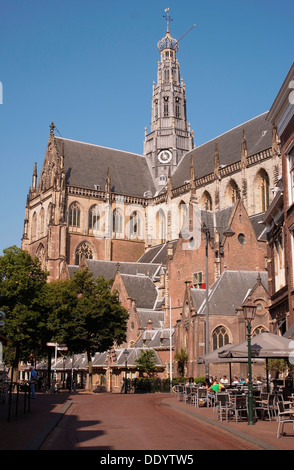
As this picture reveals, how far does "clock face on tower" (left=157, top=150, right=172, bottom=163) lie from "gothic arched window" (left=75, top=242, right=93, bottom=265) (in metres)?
18.4

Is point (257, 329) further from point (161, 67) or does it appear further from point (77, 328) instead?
point (161, 67)

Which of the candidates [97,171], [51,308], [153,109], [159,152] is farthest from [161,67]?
[51,308]

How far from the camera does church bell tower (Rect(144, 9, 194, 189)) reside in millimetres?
82812

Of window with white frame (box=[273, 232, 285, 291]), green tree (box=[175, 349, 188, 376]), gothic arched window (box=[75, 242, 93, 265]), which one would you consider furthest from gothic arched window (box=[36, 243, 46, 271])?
window with white frame (box=[273, 232, 285, 291])

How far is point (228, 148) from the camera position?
69.2 m

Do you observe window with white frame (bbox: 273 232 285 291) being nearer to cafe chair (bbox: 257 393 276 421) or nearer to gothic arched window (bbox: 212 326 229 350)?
cafe chair (bbox: 257 393 276 421)

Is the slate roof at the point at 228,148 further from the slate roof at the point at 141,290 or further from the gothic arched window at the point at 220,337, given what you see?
the gothic arched window at the point at 220,337

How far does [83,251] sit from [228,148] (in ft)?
71.9

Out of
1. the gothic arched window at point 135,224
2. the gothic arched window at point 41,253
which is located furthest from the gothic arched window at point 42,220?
the gothic arched window at point 135,224

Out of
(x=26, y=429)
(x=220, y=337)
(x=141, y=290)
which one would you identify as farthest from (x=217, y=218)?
(x=26, y=429)

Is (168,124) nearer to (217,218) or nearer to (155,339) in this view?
(217,218)

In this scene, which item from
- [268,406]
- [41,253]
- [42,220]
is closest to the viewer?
[268,406]

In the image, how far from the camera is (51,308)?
1640 inches

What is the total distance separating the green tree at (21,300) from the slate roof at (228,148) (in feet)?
92.5
